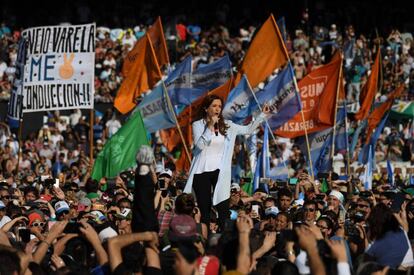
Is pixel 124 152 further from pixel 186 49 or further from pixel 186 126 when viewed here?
pixel 186 49

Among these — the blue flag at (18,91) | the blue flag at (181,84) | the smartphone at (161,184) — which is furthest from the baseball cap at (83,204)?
the blue flag at (181,84)

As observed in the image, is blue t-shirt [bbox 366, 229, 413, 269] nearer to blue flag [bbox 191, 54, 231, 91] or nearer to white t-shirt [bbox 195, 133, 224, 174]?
white t-shirt [bbox 195, 133, 224, 174]

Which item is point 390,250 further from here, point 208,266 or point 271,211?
point 271,211

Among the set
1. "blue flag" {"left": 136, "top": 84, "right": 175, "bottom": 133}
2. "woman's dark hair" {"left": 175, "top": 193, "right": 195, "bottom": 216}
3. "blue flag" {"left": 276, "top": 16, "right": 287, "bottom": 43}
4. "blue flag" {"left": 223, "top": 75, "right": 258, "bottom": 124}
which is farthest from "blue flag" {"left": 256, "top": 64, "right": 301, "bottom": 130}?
"woman's dark hair" {"left": 175, "top": 193, "right": 195, "bottom": 216}

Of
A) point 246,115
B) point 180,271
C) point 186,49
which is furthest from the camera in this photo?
point 186,49

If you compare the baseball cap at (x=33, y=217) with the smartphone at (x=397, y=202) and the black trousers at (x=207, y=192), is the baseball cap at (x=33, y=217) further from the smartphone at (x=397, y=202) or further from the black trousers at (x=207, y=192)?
the smartphone at (x=397, y=202)

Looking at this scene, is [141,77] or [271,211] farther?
[141,77]

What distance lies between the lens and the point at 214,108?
1288cm

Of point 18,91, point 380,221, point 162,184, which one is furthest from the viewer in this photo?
point 18,91

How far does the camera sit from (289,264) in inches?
398

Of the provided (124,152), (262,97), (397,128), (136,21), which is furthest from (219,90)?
(136,21)

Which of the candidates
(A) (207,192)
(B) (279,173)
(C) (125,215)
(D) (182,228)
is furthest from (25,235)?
(B) (279,173)

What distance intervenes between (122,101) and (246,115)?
297cm

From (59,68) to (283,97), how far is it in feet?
11.0
